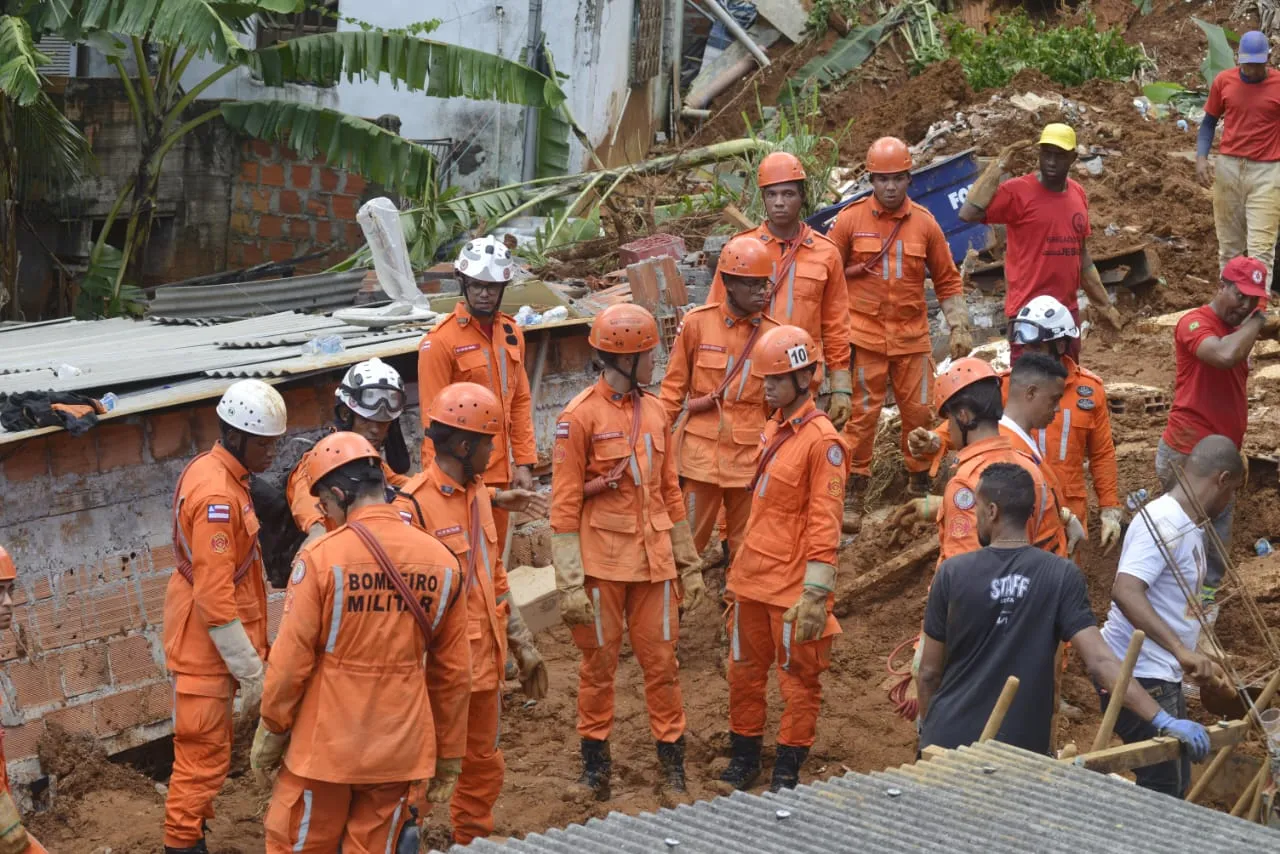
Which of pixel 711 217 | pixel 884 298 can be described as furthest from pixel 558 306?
pixel 711 217

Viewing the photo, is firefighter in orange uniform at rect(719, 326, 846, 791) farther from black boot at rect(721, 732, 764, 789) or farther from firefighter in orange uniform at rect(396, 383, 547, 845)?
firefighter in orange uniform at rect(396, 383, 547, 845)

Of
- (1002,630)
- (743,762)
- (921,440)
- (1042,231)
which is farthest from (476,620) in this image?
(1042,231)

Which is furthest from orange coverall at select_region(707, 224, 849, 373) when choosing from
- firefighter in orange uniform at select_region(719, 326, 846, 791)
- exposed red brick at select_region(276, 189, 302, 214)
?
exposed red brick at select_region(276, 189, 302, 214)

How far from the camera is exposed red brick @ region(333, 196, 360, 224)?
16.2 meters

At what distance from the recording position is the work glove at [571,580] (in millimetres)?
7199

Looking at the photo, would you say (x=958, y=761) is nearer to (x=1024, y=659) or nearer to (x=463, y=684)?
(x=1024, y=659)

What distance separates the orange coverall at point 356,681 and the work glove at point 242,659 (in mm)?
1017

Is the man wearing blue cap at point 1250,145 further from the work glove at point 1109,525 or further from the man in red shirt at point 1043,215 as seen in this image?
the work glove at point 1109,525

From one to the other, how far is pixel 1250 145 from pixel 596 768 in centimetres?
714

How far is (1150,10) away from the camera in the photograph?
20.4 m

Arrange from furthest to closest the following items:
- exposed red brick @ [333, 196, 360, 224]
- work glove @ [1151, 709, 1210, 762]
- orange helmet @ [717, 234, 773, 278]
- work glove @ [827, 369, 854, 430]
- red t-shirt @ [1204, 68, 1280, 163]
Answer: exposed red brick @ [333, 196, 360, 224]
red t-shirt @ [1204, 68, 1280, 163]
work glove @ [827, 369, 854, 430]
orange helmet @ [717, 234, 773, 278]
work glove @ [1151, 709, 1210, 762]

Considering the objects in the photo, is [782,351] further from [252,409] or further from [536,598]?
[536,598]

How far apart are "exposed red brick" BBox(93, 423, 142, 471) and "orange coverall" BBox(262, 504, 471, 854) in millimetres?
2987

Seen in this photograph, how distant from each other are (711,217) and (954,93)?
14.2 feet
